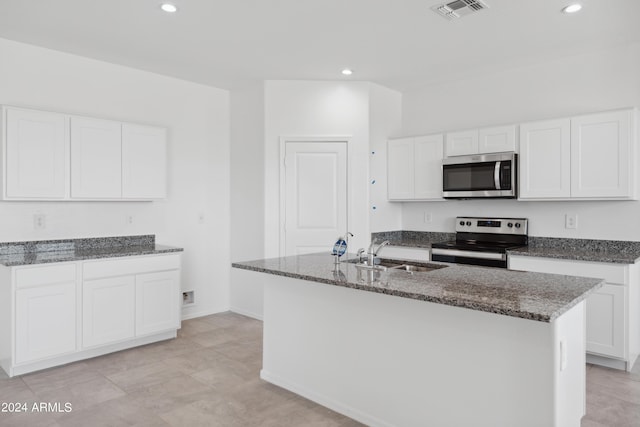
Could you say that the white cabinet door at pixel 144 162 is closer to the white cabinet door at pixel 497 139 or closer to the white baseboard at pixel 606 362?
the white cabinet door at pixel 497 139

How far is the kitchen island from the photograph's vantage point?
6.19ft

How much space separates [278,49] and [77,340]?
9.90 feet

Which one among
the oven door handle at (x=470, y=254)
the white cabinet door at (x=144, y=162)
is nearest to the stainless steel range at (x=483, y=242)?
the oven door handle at (x=470, y=254)

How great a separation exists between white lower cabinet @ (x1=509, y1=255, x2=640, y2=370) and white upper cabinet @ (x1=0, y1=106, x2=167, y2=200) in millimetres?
3941

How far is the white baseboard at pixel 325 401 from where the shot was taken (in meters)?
2.53

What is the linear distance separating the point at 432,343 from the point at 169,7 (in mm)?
2811

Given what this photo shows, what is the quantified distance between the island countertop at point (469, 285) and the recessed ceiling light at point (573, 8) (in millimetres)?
1911

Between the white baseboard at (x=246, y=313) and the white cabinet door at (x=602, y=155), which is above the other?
the white cabinet door at (x=602, y=155)

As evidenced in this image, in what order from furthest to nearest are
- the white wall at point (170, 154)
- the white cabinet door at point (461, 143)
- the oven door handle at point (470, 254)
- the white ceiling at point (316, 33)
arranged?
the white cabinet door at point (461, 143)
the oven door handle at point (470, 254)
the white wall at point (170, 154)
the white ceiling at point (316, 33)

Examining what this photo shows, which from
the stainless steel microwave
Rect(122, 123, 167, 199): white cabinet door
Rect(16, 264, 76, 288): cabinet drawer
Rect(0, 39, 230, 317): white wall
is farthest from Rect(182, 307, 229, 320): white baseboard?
the stainless steel microwave

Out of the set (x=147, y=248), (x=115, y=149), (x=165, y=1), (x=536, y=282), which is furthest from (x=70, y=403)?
(x=536, y=282)

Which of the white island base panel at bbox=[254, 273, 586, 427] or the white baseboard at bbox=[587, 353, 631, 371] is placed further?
the white baseboard at bbox=[587, 353, 631, 371]

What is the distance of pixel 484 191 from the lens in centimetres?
423

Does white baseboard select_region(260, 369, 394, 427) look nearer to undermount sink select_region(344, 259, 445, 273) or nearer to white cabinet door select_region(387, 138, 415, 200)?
undermount sink select_region(344, 259, 445, 273)
